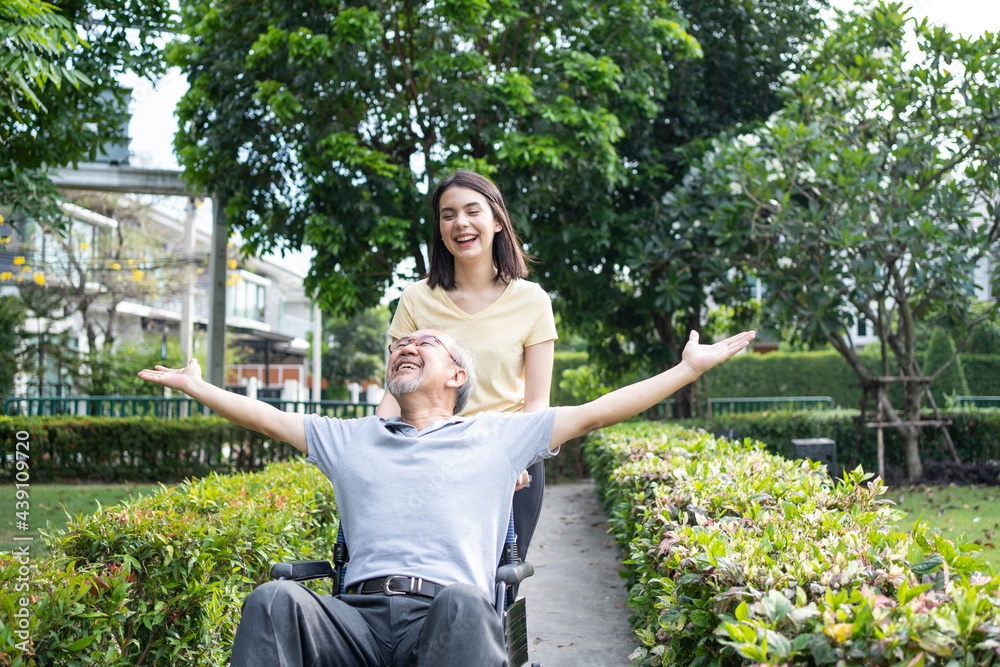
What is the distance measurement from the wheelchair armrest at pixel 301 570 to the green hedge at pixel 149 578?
1.50ft

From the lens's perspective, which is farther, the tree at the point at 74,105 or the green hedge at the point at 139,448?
the green hedge at the point at 139,448

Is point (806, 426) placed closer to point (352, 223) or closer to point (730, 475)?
point (352, 223)

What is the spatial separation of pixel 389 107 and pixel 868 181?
16.4 ft

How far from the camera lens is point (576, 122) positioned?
27.5ft

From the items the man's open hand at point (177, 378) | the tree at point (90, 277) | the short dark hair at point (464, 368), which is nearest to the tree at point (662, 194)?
the short dark hair at point (464, 368)

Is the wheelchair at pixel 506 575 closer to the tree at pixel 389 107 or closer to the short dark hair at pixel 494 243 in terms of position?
the short dark hair at pixel 494 243

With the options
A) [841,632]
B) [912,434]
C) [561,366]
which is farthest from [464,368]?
[561,366]

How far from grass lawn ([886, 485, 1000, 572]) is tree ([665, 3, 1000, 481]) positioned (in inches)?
29.0

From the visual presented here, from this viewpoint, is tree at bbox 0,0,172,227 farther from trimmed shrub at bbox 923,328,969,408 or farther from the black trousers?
trimmed shrub at bbox 923,328,969,408

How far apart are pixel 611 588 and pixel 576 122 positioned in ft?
15.9

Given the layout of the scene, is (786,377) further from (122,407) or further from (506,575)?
(506,575)

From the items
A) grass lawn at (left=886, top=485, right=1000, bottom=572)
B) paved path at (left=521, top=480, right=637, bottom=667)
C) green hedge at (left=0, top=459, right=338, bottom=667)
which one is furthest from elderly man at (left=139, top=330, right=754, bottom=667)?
grass lawn at (left=886, top=485, right=1000, bottom=572)

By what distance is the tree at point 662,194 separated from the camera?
32.5 ft

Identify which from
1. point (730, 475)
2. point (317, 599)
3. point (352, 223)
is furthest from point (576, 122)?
point (317, 599)
